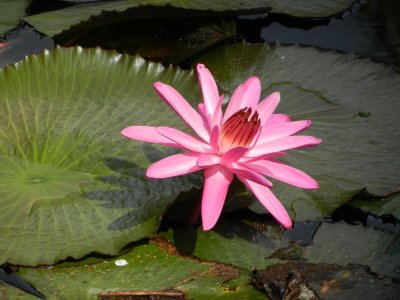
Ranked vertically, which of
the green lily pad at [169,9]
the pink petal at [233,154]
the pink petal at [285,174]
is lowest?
the pink petal at [285,174]

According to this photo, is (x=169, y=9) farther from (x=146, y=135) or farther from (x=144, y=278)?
(x=144, y=278)

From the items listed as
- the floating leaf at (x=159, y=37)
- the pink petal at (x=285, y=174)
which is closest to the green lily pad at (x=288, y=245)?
the pink petal at (x=285, y=174)

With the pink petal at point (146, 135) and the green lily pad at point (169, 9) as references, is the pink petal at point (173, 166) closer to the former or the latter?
the pink petal at point (146, 135)

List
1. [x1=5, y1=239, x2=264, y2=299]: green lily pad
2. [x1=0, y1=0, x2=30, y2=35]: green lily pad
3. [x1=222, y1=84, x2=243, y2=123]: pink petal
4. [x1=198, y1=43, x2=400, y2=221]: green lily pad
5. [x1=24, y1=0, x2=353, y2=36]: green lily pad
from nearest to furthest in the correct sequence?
[x1=5, y1=239, x2=264, y2=299]: green lily pad, [x1=222, y1=84, x2=243, y2=123]: pink petal, [x1=198, y1=43, x2=400, y2=221]: green lily pad, [x1=24, y1=0, x2=353, y2=36]: green lily pad, [x1=0, y1=0, x2=30, y2=35]: green lily pad

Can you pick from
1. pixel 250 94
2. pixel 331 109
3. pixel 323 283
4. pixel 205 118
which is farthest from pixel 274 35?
pixel 323 283

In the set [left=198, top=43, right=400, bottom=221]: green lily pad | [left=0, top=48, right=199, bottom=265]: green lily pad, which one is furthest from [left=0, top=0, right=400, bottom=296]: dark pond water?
[left=0, top=48, right=199, bottom=265]: green lily pad

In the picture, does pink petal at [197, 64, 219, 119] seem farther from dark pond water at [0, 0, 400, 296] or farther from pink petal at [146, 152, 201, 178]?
dark pond water at [0, 0, 400, 296]

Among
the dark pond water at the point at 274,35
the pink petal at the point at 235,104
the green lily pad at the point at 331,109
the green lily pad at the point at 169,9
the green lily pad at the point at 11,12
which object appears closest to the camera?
the pink petal at the point at 235,104
